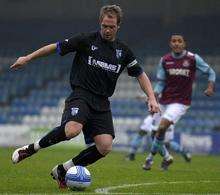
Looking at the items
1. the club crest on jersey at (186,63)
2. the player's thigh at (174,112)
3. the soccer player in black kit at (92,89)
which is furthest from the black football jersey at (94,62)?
the club crest on jersey at (186,63)

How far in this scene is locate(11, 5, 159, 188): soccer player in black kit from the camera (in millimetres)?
9594

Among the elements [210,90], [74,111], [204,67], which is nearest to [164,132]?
[210,90]

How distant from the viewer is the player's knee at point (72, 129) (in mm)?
9398

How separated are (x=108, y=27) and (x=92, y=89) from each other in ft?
2.67

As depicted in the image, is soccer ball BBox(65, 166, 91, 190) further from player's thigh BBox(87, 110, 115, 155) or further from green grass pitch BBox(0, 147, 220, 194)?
player's thigh BBox(87, 110, 115, 155)

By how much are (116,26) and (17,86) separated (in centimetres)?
2284

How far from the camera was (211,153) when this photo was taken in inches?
958

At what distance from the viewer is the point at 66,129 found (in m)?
9.48

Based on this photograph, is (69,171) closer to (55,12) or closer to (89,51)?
(89,51)

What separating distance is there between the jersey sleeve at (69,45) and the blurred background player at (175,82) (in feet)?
15.8

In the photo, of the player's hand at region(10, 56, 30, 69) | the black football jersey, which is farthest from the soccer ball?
the player's hand at region(10, 56, 30, 69)

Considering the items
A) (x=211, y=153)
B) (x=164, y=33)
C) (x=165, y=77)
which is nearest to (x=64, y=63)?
(x=164, y=33)

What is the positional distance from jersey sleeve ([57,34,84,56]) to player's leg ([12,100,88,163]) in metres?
0.66

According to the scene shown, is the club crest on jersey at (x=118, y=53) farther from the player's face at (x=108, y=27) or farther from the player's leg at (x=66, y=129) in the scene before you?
the player's leg at (x=66, y=129)
